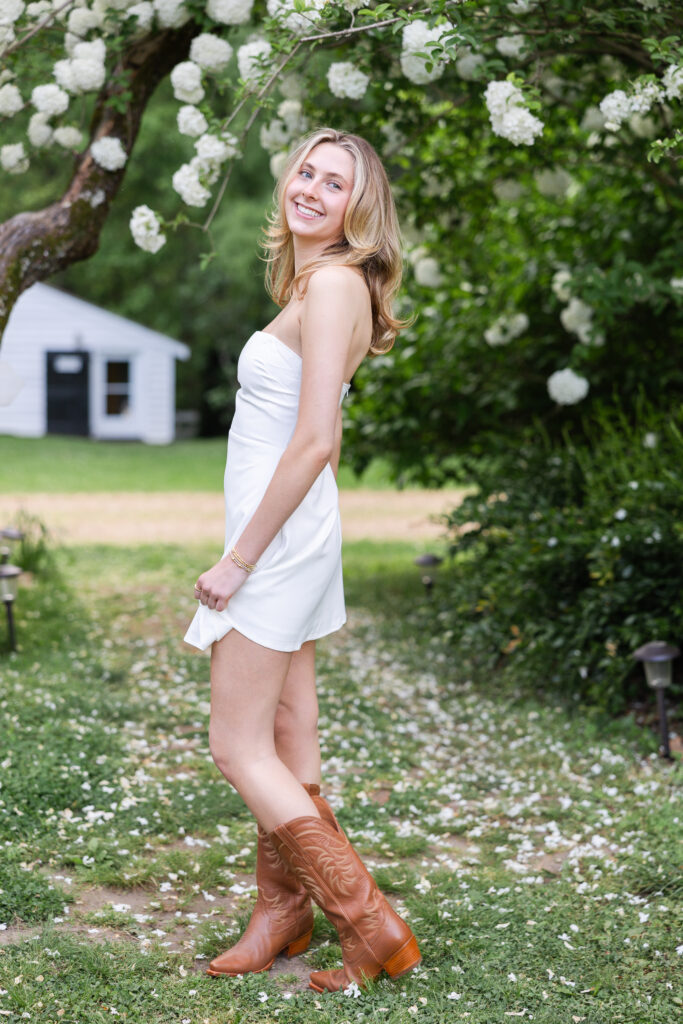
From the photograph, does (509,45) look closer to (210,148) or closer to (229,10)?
(229,10)

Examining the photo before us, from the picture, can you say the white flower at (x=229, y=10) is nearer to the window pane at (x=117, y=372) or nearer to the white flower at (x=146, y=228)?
the white flower at (x=146, y=228)

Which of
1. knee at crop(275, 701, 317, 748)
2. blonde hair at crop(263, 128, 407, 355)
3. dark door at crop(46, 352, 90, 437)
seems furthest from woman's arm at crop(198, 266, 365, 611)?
dark door at crop(46, 352, 90, 437)

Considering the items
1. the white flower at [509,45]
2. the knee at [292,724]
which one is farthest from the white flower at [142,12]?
the knee at [292,724]

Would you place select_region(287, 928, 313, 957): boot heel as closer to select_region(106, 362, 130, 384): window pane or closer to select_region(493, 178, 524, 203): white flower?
select_region(493, 178, 524, 203): white flower

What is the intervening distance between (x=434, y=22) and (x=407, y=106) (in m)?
1.77

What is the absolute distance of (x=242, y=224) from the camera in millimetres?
20172

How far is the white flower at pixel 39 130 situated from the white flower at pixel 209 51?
770 millimetres

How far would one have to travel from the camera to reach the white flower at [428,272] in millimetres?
6086

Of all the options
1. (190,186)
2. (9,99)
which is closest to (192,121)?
(190,186)

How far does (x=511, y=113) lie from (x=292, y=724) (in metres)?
2.18

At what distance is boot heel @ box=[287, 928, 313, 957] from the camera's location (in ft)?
8.66

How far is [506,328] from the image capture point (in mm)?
6070

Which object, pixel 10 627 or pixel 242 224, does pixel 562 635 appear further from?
pixel 242 224

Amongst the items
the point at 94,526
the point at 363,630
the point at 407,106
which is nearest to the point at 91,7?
the point at 407,106
